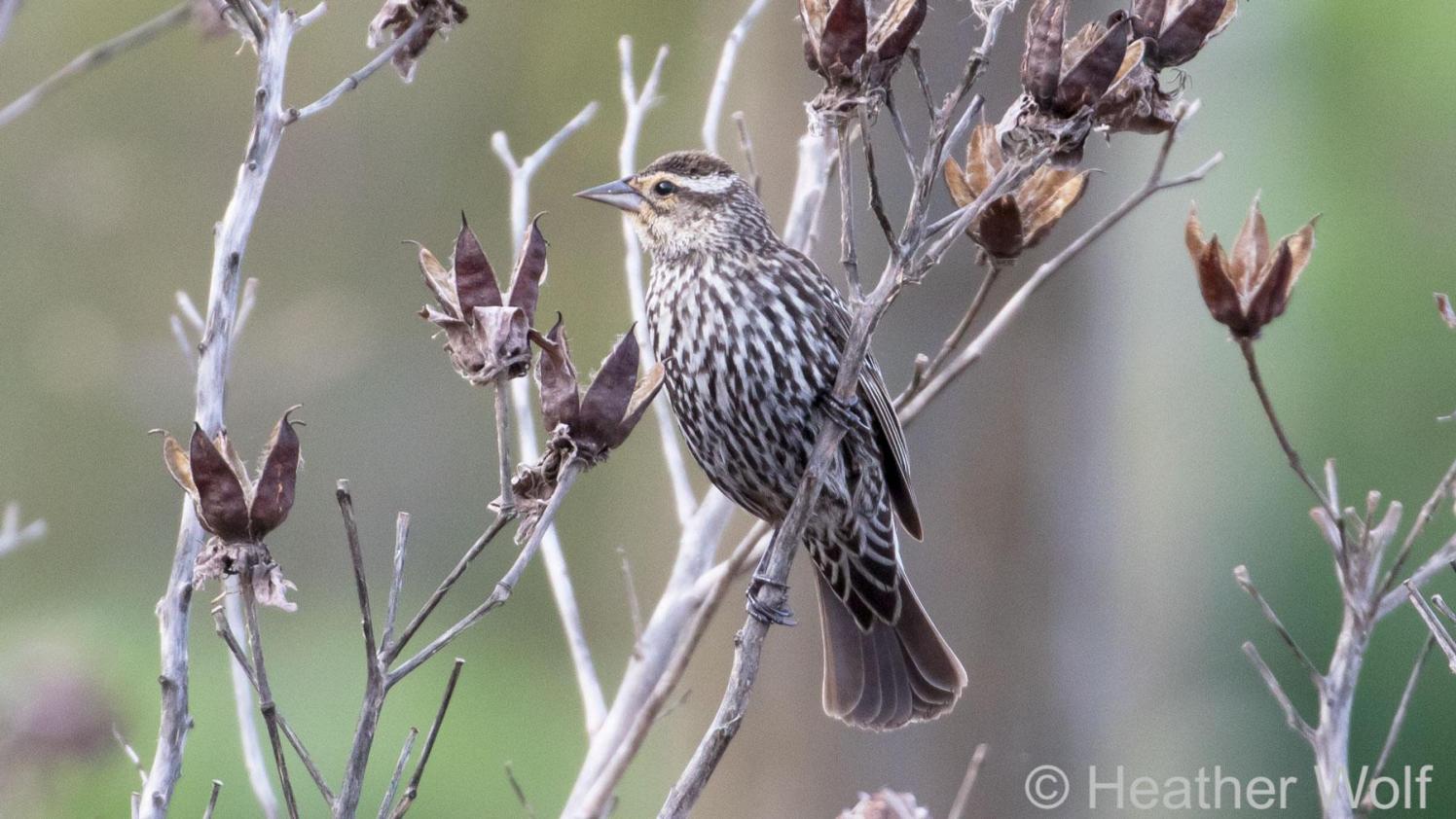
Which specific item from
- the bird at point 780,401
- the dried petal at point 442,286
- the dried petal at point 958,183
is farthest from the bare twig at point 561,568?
the dried petal at point 442,286

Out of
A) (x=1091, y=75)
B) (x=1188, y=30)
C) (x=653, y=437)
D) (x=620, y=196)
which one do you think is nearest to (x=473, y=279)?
(x=1091, y=75)

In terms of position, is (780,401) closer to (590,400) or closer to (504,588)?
(590,400)

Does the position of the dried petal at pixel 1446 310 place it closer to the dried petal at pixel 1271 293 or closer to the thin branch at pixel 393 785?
the dried petal at pixel 1271 293

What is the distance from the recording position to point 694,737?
201 inches

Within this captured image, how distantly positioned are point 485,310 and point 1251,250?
121 cm

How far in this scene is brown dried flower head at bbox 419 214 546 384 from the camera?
5.71 feet

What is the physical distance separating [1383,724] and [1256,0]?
164 inches

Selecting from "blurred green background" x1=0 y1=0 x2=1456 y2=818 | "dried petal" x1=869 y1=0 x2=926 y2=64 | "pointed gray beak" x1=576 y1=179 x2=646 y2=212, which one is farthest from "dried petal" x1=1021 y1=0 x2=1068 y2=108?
"blurred green background" x1=0 y1=0 x2=1456 y2=818

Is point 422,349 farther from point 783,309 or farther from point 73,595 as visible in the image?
point 783,309

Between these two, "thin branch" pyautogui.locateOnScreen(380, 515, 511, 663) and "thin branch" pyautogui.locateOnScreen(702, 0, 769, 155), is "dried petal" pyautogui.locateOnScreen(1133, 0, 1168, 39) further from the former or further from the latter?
"thin branch" pyautogui.locateOnScreen(380, 515, 511, 663)

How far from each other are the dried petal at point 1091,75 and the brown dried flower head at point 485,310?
0.75 metres

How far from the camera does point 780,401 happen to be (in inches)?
116

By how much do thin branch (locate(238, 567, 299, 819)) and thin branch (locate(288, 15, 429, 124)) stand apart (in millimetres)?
586

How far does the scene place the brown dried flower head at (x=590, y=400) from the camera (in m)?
1.78
